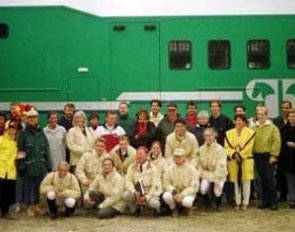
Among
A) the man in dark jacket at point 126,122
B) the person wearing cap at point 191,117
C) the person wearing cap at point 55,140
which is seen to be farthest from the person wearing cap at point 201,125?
the person wearing cap at point 55,140

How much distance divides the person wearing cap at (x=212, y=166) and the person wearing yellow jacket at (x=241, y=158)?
0.98ft

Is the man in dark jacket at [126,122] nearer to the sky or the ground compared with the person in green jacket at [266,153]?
nearer to the sky

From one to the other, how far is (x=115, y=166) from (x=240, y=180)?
2.36m

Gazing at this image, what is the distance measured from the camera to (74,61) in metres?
14.1

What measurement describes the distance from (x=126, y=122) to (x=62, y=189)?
1923 millimetres

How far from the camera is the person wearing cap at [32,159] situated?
12055mm

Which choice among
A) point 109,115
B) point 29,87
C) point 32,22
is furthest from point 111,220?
point 32,22

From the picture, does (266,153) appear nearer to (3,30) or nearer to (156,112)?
(156,112)

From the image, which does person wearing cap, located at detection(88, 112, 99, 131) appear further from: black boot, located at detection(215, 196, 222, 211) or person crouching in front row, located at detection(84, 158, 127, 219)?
black boot, located at detection(215, 196, 222, 211)

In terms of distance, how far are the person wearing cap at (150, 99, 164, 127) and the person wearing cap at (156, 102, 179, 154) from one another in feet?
0.69

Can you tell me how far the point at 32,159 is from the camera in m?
12.1

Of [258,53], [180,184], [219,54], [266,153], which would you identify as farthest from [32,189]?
[258,53]

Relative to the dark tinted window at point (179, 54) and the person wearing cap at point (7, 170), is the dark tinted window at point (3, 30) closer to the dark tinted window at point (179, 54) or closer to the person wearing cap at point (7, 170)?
the person wearing cap at point (7, 170)

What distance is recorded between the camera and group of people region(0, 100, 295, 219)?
39.1 feet
